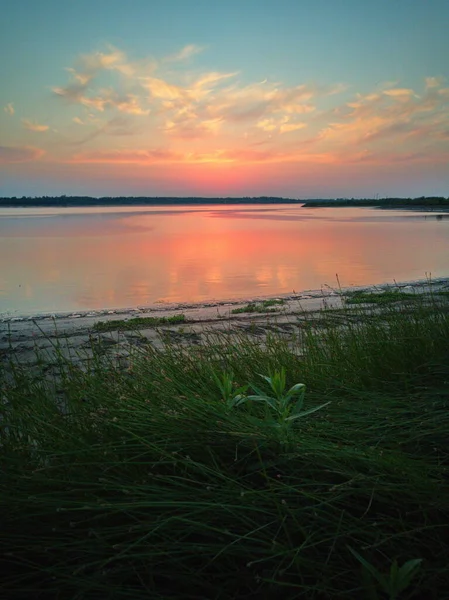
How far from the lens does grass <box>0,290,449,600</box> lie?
1695mm

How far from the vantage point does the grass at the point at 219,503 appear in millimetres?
1695

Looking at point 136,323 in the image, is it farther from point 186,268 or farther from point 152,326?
point 186,268

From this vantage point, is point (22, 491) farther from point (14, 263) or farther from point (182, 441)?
point (14, 263)

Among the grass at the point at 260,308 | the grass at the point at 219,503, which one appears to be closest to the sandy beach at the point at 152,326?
the grass at the point at 260,308

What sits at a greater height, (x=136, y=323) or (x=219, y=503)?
(x=219, y=503)

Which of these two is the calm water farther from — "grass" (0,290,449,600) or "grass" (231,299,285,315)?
"grass" (0,290,449,600)

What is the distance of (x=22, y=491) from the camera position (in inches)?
79.0

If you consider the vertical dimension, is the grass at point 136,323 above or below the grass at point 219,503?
below

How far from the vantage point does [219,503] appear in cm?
179

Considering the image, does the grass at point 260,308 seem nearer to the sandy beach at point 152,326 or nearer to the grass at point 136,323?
the sandy beach at point 152,326

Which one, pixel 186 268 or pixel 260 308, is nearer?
pixel 260 308

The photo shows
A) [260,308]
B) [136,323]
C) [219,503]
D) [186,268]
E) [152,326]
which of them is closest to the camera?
[219,503]

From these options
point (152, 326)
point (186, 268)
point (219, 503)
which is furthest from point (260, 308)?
point (186, 268)

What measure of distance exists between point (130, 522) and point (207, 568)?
13.8 inches
